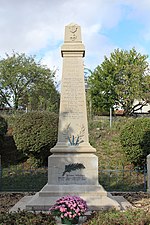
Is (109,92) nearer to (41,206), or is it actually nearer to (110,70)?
(110,70)

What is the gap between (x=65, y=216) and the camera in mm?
6148

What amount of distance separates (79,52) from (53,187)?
3.66 m

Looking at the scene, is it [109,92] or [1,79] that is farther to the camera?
[109,92]

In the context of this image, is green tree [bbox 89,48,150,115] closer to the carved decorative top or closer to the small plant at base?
the carved decorative top

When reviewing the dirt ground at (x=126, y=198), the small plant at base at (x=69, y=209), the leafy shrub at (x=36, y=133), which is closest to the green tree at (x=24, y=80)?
the leafy shrub at (x=36, y=133)

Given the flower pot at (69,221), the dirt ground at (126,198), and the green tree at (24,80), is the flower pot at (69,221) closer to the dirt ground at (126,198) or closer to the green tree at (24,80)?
the dirt ground at (126,198)

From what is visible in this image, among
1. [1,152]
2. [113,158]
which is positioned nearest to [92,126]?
[113,158]

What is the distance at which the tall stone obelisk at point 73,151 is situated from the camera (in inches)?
349

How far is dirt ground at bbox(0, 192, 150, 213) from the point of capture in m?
9.31

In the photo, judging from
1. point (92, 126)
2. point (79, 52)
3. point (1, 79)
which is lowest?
point (92, 126)

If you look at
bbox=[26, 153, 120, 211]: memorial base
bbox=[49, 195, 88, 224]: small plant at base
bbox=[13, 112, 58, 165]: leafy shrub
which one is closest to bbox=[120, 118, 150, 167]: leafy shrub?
bbox=[13, 112, 58, 165]: leafy shrub

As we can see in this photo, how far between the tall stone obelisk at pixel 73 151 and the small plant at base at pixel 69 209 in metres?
2.32

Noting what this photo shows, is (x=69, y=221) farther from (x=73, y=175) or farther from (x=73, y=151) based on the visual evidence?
(x=73, y=151)

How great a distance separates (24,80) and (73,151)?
83.8ft
